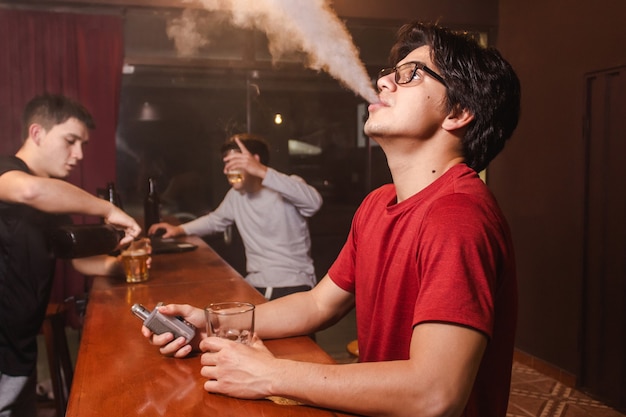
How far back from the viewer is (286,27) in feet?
14.7

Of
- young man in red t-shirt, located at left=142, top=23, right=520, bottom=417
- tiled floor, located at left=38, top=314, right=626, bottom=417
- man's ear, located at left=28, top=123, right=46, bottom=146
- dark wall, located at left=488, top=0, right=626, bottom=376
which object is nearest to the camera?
young man in red t-shirt, located at left=142, top=23, right=520, bottom=417

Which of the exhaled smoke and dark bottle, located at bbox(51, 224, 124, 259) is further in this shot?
the exhaled smoke

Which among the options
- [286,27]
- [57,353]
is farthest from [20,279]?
[286,27]

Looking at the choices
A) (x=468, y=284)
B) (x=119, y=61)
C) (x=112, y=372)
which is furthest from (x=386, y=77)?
(x=119, y=61)

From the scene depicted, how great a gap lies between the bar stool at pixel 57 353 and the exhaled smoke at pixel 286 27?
2.22 meters

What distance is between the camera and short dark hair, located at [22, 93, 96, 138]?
2.66m

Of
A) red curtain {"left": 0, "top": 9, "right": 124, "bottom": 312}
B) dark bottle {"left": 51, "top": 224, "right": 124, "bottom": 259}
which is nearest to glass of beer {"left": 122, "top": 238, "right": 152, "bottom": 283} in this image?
dark bottle {"left": 51, "top": 224, "right": 124, "bottom": 259}

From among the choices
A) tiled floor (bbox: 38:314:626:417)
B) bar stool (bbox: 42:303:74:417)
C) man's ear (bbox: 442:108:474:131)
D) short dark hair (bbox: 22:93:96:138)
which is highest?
short dark hair (bbox: 22:93:96:138)

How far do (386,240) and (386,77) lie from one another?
49 cm

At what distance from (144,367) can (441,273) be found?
0.75 m

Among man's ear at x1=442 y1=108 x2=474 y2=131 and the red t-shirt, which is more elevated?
man's ear at x1=442 y1=108 x2=474 y2=131

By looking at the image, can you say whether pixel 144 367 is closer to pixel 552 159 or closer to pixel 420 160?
pixel 420 160

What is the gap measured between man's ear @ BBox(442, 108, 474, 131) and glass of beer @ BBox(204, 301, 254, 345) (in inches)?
29.1

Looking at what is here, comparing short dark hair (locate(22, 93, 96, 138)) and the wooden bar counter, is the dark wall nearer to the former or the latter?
the wooden bar counter
